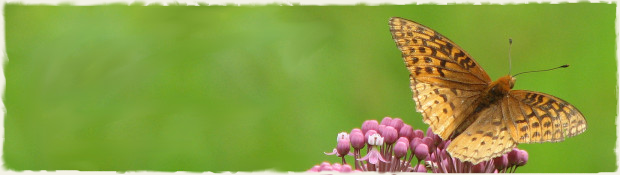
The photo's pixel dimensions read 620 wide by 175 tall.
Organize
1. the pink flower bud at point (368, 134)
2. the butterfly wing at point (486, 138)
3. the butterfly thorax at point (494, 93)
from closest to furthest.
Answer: the butterfly wing at point (486, 138), the butterfly thorax at point (494, 93), the pink flower bud at point (368, 134)

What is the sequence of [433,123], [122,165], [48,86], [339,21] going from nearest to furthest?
[433,123]
[122,165]
[48,86]
[339,21]

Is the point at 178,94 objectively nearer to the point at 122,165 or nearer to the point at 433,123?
the point at 122,165

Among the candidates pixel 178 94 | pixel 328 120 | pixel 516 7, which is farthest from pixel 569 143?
pixel 178 94

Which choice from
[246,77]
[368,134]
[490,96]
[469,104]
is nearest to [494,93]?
[490,96]

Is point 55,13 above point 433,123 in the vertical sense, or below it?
above

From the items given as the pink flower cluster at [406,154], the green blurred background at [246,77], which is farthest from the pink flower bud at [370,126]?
the green blurred background at [246,77]

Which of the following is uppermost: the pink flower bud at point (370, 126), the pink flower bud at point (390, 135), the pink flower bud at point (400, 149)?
the pink flower bud at point (370, 126)

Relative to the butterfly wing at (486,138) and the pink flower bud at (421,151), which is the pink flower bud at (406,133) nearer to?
the pink flower bud at (421,151)
